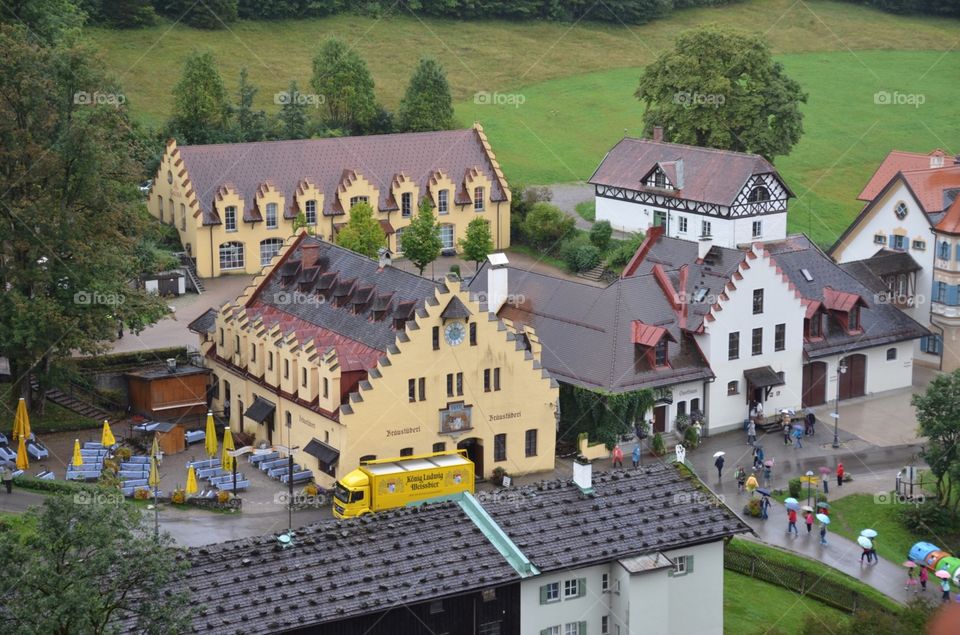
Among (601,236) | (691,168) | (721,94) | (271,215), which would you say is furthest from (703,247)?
(721,94)

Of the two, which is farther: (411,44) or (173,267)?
(411,44)

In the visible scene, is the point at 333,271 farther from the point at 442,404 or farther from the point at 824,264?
the point at 824,264

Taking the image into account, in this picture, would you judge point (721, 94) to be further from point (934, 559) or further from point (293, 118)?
point (934, 559)

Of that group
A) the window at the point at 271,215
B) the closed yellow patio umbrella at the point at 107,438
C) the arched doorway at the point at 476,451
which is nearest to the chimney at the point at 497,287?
the arched doorway at the point at 476,451

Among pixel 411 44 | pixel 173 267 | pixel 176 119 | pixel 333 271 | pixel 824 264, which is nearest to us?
pixel 333 271

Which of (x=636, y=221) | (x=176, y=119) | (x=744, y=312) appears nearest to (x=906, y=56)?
(x=636, y=221)

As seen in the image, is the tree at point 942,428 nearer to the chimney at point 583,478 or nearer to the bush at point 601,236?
the chimney at point 583,478

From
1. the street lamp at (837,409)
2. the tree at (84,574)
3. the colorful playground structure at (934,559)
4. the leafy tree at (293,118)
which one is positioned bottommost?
the colorful playground structure at (934,559)

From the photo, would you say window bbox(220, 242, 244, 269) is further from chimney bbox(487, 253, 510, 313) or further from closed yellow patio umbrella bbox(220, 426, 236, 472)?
closed yellow patio umbrella bbox(220, 426, 236, 472)
